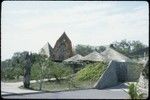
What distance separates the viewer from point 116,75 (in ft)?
76.9

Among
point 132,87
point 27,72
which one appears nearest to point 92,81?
point 27,72

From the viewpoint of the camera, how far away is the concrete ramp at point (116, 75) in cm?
2067

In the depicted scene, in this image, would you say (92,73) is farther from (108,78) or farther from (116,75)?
(116,75)

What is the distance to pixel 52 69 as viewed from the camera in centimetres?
2102

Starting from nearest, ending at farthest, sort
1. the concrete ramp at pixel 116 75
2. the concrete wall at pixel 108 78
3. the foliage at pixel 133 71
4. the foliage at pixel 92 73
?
the concrete wall at pixel 108 78, the concrete ramp at pixel 116 75, the foliage at pixel 92 73, the foliage at pixel 133 71

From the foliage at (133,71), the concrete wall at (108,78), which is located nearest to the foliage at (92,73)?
the concrete wall at (108,78)

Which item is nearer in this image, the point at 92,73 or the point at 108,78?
the point at 108,78

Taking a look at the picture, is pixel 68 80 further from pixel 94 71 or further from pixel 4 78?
pixel 4 78

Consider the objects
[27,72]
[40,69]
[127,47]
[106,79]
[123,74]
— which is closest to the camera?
[27,72]

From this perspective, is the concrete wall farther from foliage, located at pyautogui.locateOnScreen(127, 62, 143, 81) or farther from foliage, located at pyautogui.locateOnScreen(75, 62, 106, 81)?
foliage, located at pyautogui.locateOnScreen(127, 62, 143, 81)

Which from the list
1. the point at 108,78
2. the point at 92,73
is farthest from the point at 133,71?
the point at 92,73

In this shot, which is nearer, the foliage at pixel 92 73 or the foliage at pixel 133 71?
the foliage at pixel 92 73

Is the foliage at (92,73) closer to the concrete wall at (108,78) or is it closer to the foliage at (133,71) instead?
the concrete wall at (108,78)

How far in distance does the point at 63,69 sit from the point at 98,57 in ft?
21.3
